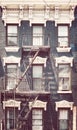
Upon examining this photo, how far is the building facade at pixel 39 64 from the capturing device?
26297 mm

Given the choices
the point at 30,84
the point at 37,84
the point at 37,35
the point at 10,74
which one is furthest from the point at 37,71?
the point at 37,35

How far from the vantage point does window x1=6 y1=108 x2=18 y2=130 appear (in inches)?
1040

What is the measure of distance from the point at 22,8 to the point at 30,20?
3.18 feet

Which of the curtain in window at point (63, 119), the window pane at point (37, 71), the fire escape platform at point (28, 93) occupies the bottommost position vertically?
the curtain in window at point (63, 119)

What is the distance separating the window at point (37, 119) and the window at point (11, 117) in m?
1.22

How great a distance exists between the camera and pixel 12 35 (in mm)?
26844

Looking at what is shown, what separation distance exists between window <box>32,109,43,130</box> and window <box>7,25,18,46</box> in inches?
191

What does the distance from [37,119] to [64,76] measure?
3.46m

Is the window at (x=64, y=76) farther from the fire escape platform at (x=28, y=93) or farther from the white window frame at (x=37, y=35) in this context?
the white window frame at (x=37, y=35)

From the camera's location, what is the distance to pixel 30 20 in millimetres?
26500

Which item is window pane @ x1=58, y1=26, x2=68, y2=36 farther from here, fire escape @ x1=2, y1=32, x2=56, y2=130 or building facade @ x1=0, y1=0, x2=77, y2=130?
fire escape @ x1=2, y1=32, x2=56, y2=130

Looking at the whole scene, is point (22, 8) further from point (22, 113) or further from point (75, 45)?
point (22, 113)

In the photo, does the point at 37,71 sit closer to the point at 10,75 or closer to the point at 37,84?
the point at 37,84

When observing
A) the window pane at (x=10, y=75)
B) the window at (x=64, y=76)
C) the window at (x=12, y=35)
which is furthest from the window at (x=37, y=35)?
the window pane at (x=10, y=75)
